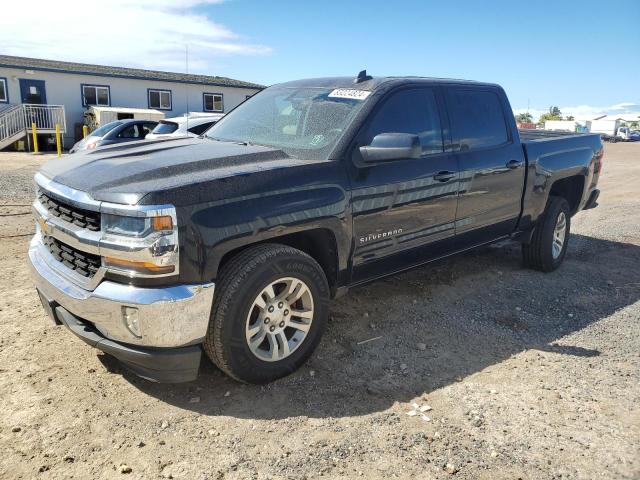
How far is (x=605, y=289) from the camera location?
5379mm

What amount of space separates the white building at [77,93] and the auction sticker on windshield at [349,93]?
17435 mm

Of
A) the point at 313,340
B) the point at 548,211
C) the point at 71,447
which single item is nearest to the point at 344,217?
the point at 313,340

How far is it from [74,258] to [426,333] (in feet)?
8.69

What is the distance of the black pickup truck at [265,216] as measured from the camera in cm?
281

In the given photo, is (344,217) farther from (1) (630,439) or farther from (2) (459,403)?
(1) (630,439)

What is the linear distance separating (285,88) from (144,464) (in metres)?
3.18

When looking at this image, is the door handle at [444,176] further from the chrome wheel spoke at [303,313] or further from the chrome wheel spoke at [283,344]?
the chrome wheel spoke at [283,344]

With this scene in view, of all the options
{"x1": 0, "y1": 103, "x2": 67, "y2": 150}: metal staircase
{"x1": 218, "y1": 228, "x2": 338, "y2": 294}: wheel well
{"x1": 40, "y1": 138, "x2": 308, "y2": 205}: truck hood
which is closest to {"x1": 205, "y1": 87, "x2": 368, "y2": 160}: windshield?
{"x1": 40, "y1": 138, "x2": 308, "y2": 205}: truck hood

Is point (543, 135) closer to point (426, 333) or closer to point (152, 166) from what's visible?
point (426, 333)

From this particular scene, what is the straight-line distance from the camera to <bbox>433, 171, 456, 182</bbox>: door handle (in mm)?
4156

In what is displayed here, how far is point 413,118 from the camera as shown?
4152 millimetres

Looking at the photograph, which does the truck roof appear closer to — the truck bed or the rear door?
the rear door

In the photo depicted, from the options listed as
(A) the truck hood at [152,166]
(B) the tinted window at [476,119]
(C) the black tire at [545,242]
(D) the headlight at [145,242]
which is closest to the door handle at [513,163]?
(B) the tinted window at [476,119]

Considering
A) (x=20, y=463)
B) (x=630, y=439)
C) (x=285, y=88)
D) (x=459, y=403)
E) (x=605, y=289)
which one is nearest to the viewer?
(x=20, y=463)
